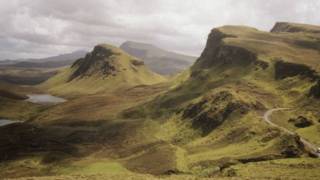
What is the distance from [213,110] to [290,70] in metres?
45.4

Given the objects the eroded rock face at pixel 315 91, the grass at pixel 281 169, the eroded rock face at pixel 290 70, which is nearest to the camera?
the grass at pixel 281 169

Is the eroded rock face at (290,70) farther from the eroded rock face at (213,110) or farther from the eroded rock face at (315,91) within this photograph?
the eroded rock face at (213,110)

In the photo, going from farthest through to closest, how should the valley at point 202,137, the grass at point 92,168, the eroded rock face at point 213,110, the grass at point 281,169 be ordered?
the eroded rock face at point 213,110
the grass at point 92,168
the valley at point 202,137
the grass at point 281,169

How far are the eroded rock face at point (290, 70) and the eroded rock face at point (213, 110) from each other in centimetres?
3353

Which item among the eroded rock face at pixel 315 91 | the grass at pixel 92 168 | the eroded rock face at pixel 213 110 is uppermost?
the eroded rock face at pixel 315 91

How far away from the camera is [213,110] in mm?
157500

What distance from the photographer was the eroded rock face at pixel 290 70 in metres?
174

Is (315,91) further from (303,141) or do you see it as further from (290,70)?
(303,141)

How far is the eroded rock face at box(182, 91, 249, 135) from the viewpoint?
495 feet

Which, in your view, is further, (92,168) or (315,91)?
(315,91)

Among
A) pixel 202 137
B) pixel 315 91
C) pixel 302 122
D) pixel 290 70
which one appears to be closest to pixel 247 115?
pixel 202 137

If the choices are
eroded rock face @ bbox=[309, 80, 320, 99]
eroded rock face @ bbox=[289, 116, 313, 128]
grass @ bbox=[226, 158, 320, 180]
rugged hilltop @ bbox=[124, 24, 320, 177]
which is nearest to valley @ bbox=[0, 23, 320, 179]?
eroded rock face @ bbox=[289, 116, 313, 128]

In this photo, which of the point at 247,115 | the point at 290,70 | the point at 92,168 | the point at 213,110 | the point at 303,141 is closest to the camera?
the point at 303,141

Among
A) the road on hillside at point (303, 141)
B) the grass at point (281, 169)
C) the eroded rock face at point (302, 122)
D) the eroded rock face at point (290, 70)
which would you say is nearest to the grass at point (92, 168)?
the grass at point (281, 169)
